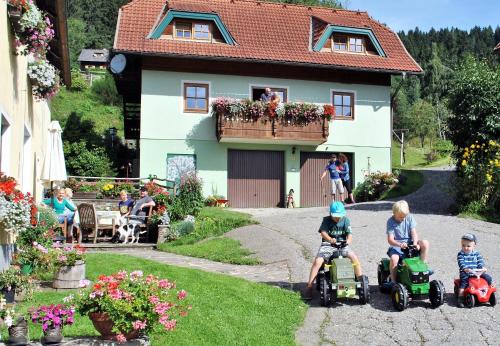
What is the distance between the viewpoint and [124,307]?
17.5ft

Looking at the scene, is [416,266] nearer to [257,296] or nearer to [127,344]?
[257,296]

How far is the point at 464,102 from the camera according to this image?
18.1 m

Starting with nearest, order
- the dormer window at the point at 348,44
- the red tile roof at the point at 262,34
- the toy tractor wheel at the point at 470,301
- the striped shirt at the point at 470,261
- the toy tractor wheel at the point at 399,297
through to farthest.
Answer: the toy tractor wheel at the point at 399,297
the toy tractor wheel at the point at 470,301
the striped shirt at the point at 470,261
the red tile roof at the point at 262,34
the dormer window at the point at 348,44

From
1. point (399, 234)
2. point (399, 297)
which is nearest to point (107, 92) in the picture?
point (399, 234)

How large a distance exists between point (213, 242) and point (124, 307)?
902 cm

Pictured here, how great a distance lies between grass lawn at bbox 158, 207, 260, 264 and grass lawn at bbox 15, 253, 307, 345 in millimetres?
2238

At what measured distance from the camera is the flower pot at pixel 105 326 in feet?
17.6

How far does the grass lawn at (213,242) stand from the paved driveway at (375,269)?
413 mm

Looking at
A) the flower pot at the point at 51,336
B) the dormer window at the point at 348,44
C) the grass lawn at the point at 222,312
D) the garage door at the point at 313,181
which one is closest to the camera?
the flower pot at the point at 51,336

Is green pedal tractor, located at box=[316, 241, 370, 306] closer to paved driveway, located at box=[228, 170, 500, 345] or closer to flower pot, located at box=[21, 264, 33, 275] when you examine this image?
paved driveway, located at box=[228, 170, 500, 345]

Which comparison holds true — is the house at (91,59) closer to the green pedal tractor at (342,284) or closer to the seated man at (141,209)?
the seated man at (141,209)

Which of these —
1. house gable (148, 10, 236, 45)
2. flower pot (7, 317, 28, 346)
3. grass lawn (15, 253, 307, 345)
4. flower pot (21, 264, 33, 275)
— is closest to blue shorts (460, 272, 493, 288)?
grass lawn (15, 253, 307, 345)

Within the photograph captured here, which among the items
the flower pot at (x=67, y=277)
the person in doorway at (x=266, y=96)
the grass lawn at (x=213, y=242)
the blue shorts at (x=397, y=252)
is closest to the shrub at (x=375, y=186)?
the person in doorway at (x=266, y=96)

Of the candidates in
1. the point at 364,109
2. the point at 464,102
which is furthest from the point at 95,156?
the point at 464,102
